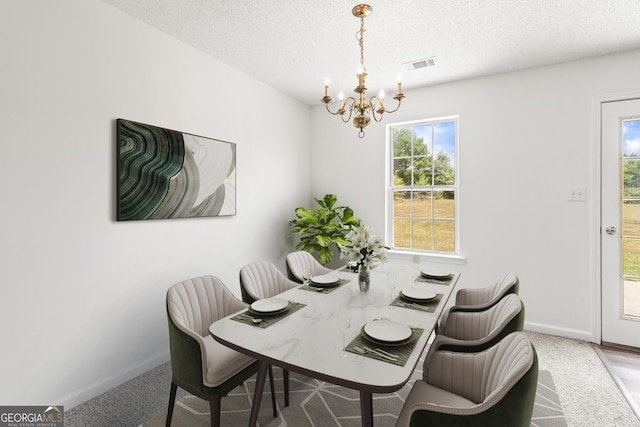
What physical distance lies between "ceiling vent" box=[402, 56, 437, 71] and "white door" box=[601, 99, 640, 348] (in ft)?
5.44

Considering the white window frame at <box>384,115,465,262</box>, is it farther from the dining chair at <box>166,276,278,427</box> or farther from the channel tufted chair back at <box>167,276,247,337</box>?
the dining chair at <box>166,276,278,427</box>

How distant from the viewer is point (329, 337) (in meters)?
1.44

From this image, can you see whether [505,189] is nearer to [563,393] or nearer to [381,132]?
[381,132]

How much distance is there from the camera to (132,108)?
239 centimetres

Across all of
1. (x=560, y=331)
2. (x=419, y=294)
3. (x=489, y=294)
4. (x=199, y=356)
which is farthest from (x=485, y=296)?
(x=199, y=356)

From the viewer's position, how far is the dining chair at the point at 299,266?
2836 millimetres

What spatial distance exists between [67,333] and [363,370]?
205cm

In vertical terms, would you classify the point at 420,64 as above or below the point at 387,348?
above

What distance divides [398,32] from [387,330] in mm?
2326

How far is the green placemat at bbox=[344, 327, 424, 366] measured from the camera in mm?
1256

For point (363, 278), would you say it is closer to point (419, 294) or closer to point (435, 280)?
point (419, 294)

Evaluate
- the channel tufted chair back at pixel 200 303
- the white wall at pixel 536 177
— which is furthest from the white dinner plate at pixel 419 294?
the white wall at pixel 536 177

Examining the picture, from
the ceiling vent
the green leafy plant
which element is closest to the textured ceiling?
the ceiling vent

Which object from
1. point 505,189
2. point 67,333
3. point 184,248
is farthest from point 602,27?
point 67,333
